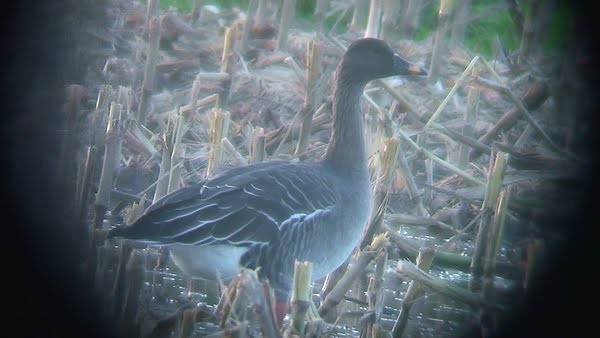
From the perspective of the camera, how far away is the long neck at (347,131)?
7.75 meters

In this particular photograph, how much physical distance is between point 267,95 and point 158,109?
1037mm

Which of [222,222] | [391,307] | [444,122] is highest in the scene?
[444,122]

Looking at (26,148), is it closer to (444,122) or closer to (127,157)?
(127,157)

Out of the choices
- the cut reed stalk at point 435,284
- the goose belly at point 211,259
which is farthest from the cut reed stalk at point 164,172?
the cut reed stalk at point 435,284

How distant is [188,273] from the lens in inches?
276

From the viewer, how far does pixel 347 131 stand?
7871 millimetres

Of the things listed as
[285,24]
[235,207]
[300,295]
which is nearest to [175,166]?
[235,207]

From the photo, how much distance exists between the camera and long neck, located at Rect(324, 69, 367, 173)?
25.4 ft

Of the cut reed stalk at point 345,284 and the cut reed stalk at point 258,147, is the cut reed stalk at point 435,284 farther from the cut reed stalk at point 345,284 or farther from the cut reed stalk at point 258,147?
the cut reed stalk at point 258,147

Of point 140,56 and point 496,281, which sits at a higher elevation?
point 140,56

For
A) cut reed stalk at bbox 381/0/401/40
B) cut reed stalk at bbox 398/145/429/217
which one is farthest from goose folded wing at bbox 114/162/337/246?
cut reed stalk at bbox 381/0/401/40

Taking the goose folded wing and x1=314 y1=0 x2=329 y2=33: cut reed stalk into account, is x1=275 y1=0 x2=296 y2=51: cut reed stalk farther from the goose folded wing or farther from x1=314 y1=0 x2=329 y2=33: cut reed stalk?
the goose folded wing

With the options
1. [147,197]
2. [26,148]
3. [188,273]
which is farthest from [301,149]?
[26,148]

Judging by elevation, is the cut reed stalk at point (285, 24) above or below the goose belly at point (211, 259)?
above
